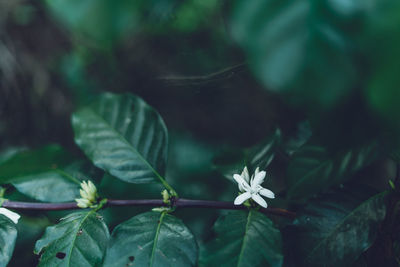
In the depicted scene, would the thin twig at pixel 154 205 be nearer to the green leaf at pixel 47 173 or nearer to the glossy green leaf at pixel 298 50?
the green leaf at pixel 47 173

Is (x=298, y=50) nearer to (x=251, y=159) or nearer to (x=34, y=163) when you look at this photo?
(x=251, y=159)

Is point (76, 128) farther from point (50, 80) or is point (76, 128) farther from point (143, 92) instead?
point (50, 80)

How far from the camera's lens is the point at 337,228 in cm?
88

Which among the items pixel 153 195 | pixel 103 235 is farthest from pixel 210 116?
pixel 103 235

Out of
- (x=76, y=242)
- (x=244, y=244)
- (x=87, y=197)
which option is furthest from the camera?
(x=87, y=197)

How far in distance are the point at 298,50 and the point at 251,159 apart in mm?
683

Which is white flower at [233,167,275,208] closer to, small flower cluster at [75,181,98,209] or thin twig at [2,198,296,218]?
thin twig at [2,198,296,218]

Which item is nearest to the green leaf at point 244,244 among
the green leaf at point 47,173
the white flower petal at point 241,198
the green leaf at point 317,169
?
the white flower petal at point 241,198

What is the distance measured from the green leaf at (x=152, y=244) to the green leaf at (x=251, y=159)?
26 centimetres

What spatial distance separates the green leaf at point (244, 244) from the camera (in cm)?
79

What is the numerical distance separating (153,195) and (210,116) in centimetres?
118

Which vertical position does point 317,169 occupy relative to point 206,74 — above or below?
below

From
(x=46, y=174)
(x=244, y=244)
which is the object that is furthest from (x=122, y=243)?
(x=46, y=174)

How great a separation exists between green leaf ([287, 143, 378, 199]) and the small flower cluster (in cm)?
62
